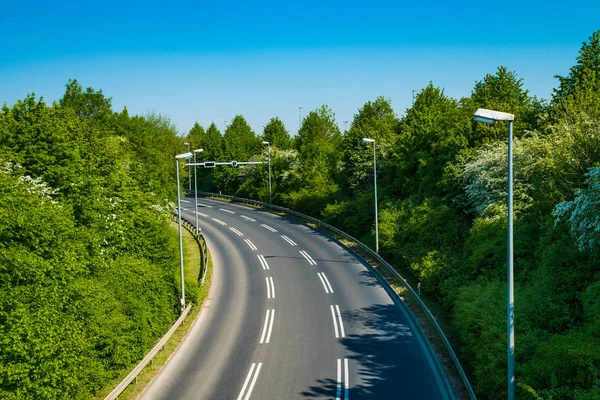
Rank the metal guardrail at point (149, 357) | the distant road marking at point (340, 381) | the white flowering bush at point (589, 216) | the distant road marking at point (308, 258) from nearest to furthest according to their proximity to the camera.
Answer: the white flowering bush at point (589, 216)
the metal guardrail at point (149, 357)
the distant road marking at point (340, 381)
the distant road marking at point (308, 258)

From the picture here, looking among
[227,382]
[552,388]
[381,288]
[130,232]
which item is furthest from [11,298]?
[381,288]

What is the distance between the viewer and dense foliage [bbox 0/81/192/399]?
47.6 feet

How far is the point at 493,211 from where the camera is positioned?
86.3 ft

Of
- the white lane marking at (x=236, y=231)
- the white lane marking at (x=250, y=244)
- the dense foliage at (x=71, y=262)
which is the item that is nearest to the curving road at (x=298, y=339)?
the white lane marking at (x=250, y=244)

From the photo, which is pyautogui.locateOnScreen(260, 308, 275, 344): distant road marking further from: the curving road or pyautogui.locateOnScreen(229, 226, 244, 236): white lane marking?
pyautogui.locateOnScreen(229, 226, 244, 236): white lane marking

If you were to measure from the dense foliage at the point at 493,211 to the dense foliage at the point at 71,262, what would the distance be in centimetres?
1320

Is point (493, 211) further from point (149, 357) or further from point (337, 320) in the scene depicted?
point (149, 357)

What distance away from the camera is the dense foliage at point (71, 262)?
1451cm

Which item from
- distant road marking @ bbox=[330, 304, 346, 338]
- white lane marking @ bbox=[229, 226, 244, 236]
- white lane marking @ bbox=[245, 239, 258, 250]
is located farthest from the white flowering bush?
white lane marking @ bbox=[229, 226, 244, 236]

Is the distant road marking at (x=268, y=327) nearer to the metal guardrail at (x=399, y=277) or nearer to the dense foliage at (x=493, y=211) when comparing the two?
the metal guardrail at (x=399, y=277)

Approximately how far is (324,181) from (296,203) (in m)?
3.80

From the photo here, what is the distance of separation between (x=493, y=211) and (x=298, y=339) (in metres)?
12.9

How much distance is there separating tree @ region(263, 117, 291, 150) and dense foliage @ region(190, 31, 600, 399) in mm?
25297

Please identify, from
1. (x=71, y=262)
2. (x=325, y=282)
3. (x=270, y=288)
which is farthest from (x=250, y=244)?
(x=71, y=262)
